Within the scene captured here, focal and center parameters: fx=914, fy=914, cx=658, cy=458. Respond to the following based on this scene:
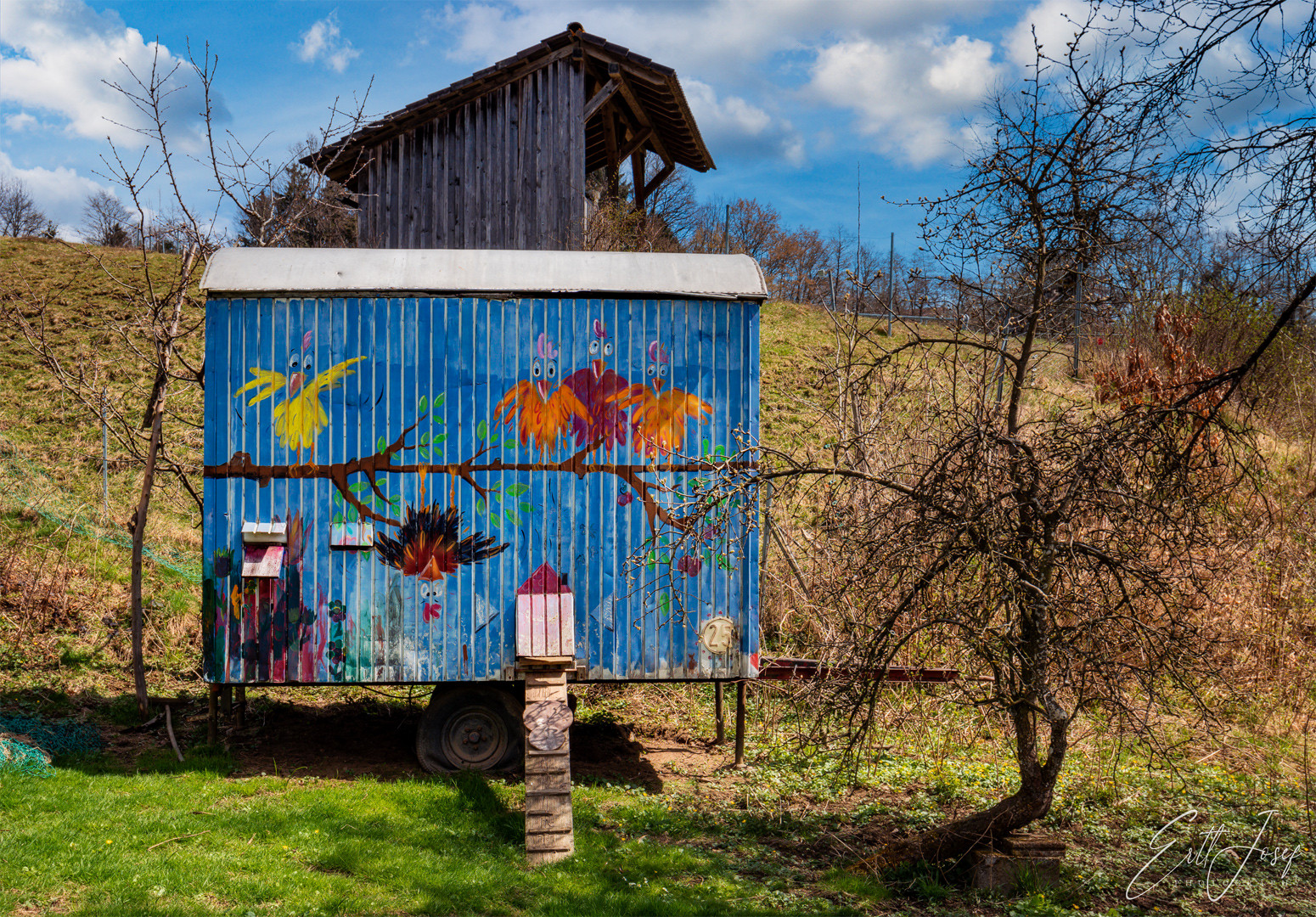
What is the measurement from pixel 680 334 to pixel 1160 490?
4128 millimetres

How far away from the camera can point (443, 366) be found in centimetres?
825

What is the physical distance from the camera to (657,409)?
840 cm

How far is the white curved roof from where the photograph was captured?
813 cm

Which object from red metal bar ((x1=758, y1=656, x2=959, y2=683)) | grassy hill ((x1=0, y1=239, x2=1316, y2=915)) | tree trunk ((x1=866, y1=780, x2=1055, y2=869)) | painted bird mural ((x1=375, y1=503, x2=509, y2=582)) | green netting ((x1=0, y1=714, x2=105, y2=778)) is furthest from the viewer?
red metal bar ((x1=758, y1=656, x2=959, y2=683))

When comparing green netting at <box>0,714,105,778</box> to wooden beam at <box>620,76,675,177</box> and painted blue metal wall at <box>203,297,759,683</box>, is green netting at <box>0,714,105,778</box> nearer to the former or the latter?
painted blue metal wall at <box>203,297,759,683</box>

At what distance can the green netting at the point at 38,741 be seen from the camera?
25.1 feet

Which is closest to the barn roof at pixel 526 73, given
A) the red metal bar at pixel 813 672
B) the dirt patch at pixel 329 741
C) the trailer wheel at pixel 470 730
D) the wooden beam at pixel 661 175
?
the wooden beam at pixel 661 175

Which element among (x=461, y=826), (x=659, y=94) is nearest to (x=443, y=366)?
(x=461, y=826)

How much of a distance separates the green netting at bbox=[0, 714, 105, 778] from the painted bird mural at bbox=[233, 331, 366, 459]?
11.0 ft

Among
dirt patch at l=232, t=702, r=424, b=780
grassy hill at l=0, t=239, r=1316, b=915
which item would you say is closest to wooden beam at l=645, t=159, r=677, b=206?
grassy hill at l=0, t=239, r=1316, b=915

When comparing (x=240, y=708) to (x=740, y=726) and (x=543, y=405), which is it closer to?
(x=543, y=405)

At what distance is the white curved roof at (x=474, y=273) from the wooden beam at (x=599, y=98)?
7.12 meters

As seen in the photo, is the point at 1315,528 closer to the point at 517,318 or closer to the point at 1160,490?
the point at 1160,490

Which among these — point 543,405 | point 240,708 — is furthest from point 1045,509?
point 240,708
